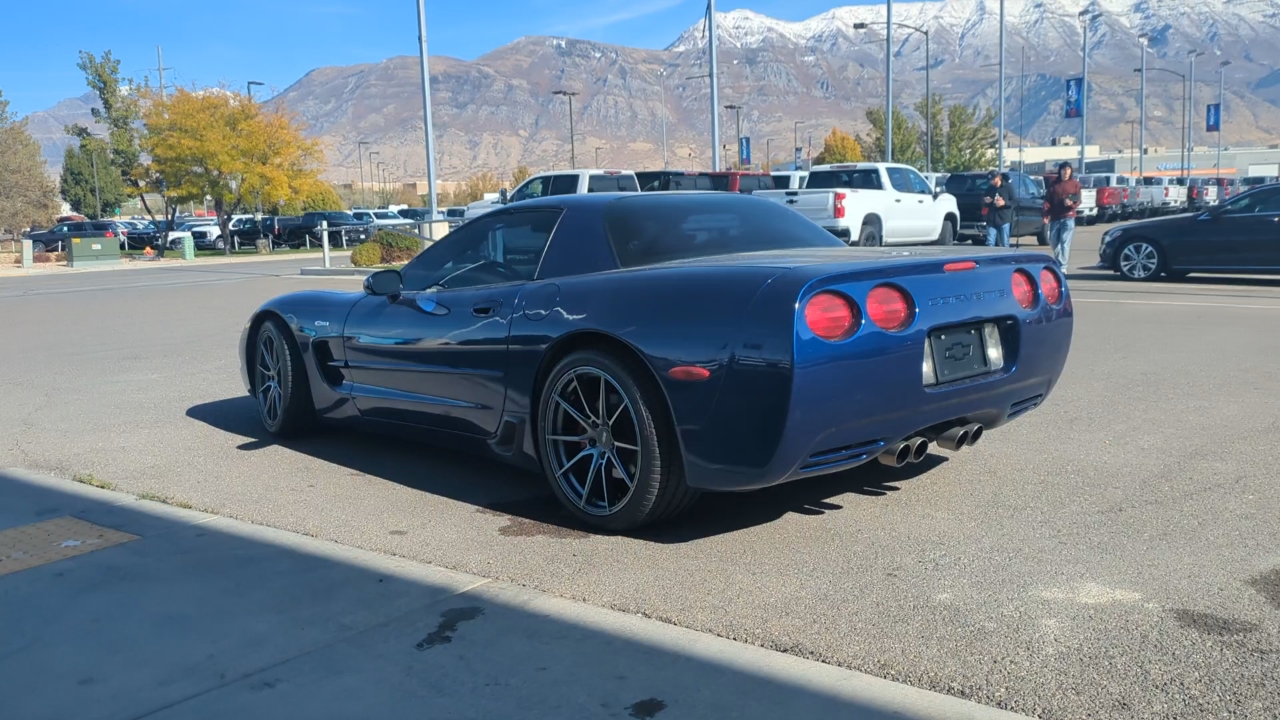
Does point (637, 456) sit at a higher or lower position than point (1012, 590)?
higher

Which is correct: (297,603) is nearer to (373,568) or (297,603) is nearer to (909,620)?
(373,568)

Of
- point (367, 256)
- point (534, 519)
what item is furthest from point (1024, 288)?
point (367, 256)

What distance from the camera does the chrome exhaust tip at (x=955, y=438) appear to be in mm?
4555

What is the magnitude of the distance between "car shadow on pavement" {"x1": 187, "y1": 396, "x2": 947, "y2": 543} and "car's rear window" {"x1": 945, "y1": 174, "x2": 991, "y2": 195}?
65.1ft

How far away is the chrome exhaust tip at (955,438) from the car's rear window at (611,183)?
16.6 m

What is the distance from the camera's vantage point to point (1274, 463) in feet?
17.7

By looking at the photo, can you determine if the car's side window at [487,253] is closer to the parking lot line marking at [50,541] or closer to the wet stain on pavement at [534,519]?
the wet stain on pavement at [534,519]

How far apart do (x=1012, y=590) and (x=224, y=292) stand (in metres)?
18.3

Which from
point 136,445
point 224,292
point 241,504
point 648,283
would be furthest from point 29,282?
point 648,283

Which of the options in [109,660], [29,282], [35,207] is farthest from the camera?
[35,207]

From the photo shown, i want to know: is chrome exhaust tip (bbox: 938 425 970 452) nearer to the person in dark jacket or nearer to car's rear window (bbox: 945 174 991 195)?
the person in dark jacket

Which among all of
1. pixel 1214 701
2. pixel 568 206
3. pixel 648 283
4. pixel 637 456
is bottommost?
pixel 1214 701

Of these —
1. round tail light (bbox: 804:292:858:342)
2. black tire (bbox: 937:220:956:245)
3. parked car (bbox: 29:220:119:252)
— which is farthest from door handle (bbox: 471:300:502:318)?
parked car (bbox: 29:220:119:252)

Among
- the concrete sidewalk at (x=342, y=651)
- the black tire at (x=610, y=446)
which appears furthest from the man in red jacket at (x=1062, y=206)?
the concrete sidewalk at (x=342, y=651)
